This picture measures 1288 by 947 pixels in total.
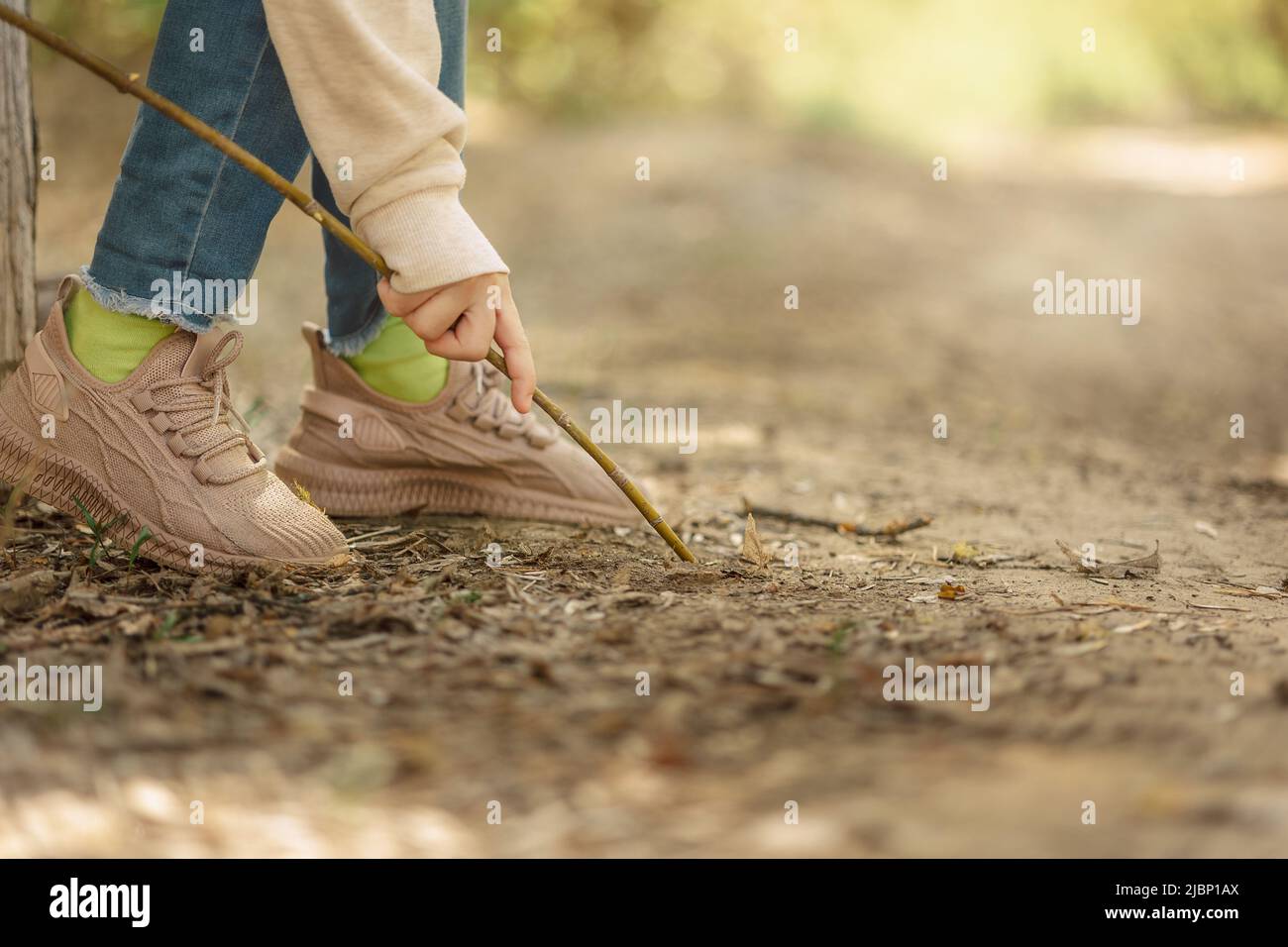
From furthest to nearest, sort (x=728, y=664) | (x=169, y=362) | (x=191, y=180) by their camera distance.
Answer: (x=169, y=362) → (x=191, y=180) → (x=728, y=664)

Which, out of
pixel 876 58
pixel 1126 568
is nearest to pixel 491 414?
pixel 1126 568

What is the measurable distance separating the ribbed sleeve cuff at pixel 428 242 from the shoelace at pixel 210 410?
340mm

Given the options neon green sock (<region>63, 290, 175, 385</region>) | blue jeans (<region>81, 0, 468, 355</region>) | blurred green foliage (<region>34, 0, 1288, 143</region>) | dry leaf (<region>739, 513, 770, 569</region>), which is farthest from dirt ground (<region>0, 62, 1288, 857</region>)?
blurred green foliage (<region>34, 0, 1288, 143</region>)

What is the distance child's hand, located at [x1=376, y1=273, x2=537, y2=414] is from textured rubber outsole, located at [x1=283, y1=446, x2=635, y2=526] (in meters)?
0.54

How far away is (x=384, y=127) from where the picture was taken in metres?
1.44

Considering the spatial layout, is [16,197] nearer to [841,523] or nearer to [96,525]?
[96,525]

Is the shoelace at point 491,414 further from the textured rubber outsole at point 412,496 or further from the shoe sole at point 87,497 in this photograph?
the shoe sole at point 87,497

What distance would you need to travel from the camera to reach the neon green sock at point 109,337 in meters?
1.63

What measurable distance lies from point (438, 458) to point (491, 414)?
0.39ft

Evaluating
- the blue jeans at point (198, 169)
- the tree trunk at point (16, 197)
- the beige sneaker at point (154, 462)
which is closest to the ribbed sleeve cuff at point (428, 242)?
the blue jeans at point (198, 169)
